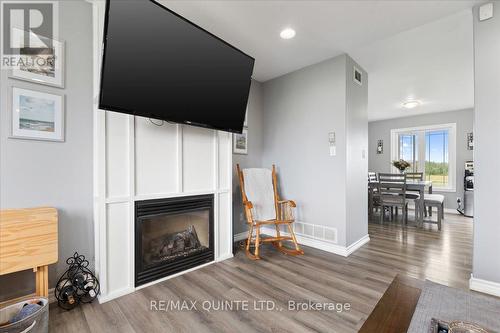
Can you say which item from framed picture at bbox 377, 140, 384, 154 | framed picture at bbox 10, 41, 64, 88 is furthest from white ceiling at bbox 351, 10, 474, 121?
framed picture at bbox 10, 41, 64, 88

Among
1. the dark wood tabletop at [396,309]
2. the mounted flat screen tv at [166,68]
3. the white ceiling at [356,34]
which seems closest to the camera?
the dark wood tabletop at [396,309]

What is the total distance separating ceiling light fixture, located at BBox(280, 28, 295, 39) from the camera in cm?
234

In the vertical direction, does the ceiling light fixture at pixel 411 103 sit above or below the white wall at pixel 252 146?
above

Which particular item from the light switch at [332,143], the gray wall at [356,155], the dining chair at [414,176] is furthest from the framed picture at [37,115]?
the dining chair at [414,176]

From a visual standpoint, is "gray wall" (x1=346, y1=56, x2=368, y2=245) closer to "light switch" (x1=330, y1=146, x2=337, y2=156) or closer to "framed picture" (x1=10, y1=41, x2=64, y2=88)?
"light switch" (x1=330, y1=146, x2=337, y2=156)

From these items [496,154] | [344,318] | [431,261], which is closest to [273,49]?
[496,154]

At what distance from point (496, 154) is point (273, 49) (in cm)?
235

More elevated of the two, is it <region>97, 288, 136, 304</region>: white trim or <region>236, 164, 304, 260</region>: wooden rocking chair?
<region>236, 164, 304, 260</region>: wooden rocking chair

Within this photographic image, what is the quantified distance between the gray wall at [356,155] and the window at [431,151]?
387 cm

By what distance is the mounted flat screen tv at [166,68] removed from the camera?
1558 mm

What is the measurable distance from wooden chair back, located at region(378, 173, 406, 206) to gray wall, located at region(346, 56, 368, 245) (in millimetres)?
1191

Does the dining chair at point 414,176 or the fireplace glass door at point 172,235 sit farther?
the dining chair at point 414,176

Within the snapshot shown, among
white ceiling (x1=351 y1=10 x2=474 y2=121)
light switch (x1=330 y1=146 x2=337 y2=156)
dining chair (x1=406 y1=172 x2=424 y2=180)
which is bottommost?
dining chair (x1=406 y1=172 x2=424 y2=180)

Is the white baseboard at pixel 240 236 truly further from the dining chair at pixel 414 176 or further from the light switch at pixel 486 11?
the dining chair at pixel 414 176
